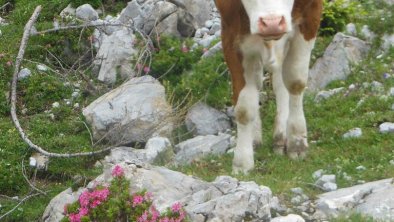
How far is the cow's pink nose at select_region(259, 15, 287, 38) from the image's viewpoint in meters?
6.78

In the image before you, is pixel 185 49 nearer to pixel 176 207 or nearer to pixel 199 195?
pixel 199 195

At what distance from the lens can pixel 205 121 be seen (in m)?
10.7

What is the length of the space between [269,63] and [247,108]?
60 centimetres

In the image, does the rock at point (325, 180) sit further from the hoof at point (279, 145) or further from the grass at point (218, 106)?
the hoof at point (279, 145)

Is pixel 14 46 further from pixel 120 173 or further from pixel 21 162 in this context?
pixel 120 173

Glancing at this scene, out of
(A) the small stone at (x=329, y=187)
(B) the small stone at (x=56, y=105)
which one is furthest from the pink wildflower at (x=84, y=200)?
(B) the small stone at (x=56, y=105)

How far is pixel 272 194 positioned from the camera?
23.4 ft

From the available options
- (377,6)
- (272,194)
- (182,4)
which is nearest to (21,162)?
(272,194)

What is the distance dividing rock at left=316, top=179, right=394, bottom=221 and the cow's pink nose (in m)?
1.50

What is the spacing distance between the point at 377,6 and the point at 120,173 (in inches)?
284

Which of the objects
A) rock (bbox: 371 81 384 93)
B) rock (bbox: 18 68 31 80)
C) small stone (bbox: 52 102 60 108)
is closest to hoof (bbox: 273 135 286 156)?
rock (bbox: 371 81 384 93)

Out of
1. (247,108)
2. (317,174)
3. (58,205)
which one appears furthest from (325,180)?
(58,205)

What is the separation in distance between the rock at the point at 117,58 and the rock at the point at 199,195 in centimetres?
470

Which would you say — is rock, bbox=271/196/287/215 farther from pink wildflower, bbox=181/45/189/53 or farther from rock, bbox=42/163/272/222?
pink wildflower, bbox=181/45/189/53
